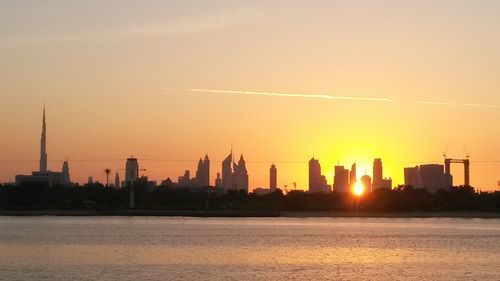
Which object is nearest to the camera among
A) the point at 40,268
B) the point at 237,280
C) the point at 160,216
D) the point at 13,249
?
the point at 237,280

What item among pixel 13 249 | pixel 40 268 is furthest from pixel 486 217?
pixel 40 268

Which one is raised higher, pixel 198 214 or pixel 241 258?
pixel 198 214

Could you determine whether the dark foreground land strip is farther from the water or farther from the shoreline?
the water

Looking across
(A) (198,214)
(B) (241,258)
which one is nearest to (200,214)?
(A) (198,214)

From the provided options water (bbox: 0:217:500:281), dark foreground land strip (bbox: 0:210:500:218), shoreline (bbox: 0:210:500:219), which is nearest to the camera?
water (bbox: 0:217:500:281)

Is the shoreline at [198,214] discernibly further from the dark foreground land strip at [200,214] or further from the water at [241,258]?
the water at [241,258]

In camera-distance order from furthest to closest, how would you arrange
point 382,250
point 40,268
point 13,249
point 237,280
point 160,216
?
point 160,216 < point 382,250 < point 13,249 < point 40,268 < point 237,280

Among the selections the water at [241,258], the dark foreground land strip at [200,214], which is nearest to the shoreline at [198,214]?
the dark foreground land strip at [200,214]

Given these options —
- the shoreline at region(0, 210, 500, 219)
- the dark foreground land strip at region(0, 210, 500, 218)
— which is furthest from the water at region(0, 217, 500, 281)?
the dark foreground land strip at region(0, 210, 500, 218)

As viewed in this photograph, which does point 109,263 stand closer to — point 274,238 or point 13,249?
point 13,249

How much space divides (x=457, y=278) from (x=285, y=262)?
43.5 feet

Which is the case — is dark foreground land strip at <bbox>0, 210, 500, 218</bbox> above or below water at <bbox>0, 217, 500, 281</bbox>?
above

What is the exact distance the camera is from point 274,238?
324 feet

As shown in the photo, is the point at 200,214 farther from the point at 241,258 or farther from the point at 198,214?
the point at 241,258
